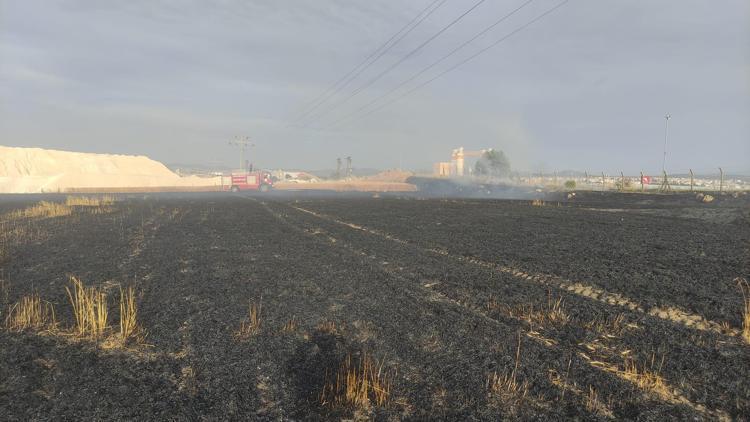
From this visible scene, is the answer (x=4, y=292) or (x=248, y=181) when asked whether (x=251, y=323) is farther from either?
(x=248, y=181)

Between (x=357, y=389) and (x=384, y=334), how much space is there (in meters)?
1.48

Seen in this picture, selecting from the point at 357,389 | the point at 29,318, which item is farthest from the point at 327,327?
the point at 29,318

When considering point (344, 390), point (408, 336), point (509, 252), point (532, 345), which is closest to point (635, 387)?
point (532, 345)

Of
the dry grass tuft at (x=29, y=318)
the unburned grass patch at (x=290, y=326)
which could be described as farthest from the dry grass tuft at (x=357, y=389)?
the dry grass tuft at (x=29, y=318)

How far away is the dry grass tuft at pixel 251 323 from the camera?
17.2 ft

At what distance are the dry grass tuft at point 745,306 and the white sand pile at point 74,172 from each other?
83924 mm

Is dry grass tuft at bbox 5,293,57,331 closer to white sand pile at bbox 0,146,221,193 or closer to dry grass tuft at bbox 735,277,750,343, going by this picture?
dry grass tuft at bbox 735,277,750,343

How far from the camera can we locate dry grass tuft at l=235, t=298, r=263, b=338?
17.2 ft

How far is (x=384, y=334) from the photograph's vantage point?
17.1ft

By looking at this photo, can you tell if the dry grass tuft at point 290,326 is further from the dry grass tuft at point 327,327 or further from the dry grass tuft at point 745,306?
the dry grass tuft at point 745,306

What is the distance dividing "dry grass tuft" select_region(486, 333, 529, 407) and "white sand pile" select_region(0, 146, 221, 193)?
271ft

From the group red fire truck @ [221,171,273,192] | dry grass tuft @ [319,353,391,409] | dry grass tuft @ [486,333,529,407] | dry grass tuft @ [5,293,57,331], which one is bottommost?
dry grass tuft @ [486,333,529,407]

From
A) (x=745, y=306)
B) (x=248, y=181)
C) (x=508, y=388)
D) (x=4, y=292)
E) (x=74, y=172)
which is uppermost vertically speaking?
(x=74, y=172)

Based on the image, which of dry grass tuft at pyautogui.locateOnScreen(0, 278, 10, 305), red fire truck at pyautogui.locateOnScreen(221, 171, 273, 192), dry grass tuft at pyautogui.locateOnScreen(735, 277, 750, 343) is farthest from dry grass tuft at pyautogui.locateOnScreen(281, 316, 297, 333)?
red fire truck at pyautogui.locateOnScreen(221, 171, 273, 192)
